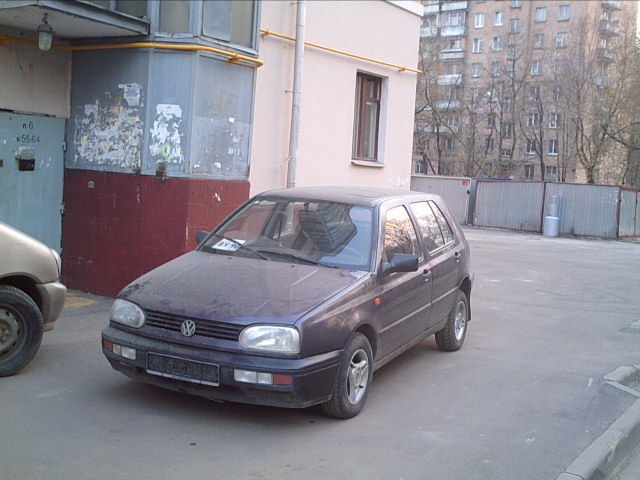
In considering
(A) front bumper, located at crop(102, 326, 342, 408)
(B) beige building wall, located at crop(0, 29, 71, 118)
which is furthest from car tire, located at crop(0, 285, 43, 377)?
(B) beige building wall, located at crop(0, 29, 71, 118)

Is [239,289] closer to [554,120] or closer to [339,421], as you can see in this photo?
[339,421]

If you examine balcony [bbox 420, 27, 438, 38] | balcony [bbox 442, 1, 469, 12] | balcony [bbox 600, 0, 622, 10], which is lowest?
balcony [bbox 420, 27, 438, 38]

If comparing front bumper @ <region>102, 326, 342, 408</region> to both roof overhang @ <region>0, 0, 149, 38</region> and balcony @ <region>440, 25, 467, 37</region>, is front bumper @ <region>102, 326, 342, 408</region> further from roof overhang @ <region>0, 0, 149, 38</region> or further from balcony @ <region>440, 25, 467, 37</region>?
balcony @ <region>440, 25, 467, 37</region>

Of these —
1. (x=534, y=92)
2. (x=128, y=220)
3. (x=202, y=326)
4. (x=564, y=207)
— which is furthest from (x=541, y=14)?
(x=202, y=326)

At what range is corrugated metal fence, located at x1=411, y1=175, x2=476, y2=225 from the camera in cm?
3130

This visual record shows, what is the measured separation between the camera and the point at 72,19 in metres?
8.18

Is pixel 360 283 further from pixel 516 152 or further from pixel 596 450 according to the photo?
pixel 516 152

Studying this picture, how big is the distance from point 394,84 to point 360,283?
9.26 meters

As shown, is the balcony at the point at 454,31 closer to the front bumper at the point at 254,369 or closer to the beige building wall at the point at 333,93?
the beige building wall at the point at 333,93

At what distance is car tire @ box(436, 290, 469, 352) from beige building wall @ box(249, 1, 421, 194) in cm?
437

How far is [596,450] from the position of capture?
4.98 meters

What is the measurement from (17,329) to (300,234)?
243 cm

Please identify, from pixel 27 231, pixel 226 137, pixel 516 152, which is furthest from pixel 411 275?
pixel 516 152

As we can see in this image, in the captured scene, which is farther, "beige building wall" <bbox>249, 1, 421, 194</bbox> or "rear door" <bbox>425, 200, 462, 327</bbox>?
"beige building wall" <bbox>249, 1, 421, 194</bbox>
